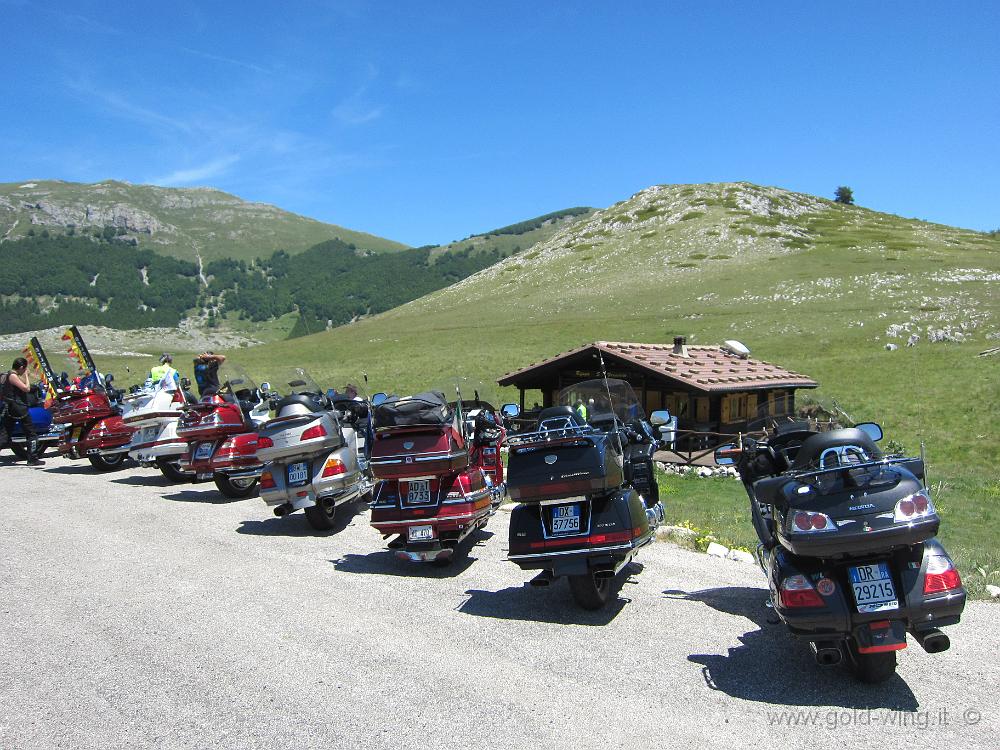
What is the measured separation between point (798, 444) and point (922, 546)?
67.1 inches

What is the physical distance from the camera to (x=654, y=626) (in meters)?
5.82

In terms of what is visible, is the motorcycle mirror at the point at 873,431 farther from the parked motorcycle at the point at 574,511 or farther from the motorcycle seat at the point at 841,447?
the parked motorcycle at the point at 574,511

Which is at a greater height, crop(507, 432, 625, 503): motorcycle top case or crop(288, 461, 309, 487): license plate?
crop(507, 432, 625, 503): motorcycle top case

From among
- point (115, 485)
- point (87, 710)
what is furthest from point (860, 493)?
point (115, 485)

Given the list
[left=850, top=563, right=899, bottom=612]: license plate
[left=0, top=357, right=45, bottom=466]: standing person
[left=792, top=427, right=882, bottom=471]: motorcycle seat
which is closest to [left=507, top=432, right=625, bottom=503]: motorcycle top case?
[left=792, top=427, right=882, bottom=471]: motorcycle seat

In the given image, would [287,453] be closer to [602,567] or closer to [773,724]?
[602,567]

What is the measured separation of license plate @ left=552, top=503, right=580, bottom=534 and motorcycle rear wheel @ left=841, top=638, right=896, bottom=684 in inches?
89.6

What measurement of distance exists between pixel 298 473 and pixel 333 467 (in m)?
0.47

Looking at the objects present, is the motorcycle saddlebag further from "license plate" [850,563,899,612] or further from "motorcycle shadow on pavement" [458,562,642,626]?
"license plate" [850,563,899,612]

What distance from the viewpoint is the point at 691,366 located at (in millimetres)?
26125

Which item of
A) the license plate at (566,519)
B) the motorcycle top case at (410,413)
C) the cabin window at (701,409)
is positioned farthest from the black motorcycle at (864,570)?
the cabin window at (701,409)

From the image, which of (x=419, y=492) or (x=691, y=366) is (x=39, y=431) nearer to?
(x=419, y=492)

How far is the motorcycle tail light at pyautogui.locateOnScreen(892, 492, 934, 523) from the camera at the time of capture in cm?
443

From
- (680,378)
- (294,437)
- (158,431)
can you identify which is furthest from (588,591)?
(680,378)
